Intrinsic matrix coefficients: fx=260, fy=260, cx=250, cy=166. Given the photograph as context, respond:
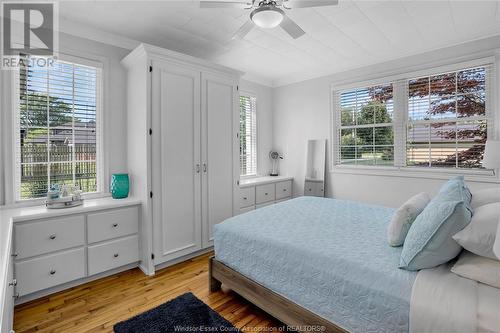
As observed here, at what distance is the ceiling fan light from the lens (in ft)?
6.29

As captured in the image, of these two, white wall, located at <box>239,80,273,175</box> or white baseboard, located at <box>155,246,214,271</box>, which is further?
white wall, located at <box>239,80,273,175</box>

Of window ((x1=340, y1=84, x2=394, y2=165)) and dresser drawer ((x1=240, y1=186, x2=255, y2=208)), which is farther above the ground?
window ((x1=340, y1=84, x2=394, y2=165))

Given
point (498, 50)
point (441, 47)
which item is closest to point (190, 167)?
point (441, 47)

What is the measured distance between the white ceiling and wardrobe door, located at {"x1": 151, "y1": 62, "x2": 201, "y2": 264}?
18.2 inches

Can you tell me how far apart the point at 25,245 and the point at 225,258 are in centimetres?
170

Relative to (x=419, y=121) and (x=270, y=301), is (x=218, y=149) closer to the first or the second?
(x=270, y=301)

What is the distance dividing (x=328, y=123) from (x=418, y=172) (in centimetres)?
151

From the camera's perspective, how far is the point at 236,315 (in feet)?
6.71

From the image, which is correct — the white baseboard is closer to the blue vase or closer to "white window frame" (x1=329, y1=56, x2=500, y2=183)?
the blue vase

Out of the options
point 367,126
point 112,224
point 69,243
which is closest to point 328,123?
point 367,126

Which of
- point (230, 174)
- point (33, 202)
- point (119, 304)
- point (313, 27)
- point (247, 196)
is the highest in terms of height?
point (313, 27)

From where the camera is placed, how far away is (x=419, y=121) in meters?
3.52

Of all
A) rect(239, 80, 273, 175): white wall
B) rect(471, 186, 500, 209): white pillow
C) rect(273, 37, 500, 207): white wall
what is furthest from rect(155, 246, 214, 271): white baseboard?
rect(471, 186, 500, 209): white pillow

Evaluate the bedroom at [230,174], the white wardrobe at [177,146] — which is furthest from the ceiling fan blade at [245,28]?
the white wardrobe at [177,146]
